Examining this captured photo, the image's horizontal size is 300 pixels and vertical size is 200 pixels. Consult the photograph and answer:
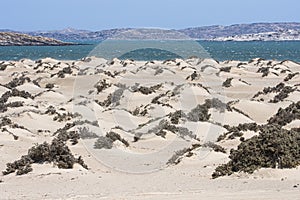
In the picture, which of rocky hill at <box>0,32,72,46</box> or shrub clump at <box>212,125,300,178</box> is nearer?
shrub clump at <box>212,125,300,178</box>

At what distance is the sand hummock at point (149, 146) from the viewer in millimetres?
10539

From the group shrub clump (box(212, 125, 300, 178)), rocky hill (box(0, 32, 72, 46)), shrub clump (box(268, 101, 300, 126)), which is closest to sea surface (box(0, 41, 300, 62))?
shrub clump (box(268, 101, 300, 126))

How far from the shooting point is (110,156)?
49.1 feet

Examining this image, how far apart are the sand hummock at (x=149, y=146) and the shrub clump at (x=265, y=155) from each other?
22mm

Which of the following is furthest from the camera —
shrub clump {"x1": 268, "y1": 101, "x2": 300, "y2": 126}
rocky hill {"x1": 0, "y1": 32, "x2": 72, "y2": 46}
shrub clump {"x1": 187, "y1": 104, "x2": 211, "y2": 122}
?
rocky hill {"x1": 0, "y1": 32, "x2": 72, "y2": 46}

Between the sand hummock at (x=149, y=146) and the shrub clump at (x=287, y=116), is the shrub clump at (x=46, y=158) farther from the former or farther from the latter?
the shrub clump at (x=287, y=116)

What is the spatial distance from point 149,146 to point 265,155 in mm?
5538

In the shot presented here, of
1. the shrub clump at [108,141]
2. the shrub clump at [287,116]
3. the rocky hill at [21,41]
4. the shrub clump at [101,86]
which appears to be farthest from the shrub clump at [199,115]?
the rocky hill at [21,41]

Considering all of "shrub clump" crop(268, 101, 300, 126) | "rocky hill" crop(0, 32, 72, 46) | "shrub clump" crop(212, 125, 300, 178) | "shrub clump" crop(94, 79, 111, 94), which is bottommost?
"rocky hill" crop(0, 32, 72, 46)

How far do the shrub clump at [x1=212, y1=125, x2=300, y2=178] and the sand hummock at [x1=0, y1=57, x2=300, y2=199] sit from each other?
2cm

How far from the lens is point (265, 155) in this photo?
1151cm

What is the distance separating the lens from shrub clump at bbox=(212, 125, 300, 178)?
11.3m

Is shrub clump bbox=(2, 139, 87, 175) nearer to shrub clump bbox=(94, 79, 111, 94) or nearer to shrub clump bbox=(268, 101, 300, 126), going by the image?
shrub clump bbox=(268, 101, 300, 126)

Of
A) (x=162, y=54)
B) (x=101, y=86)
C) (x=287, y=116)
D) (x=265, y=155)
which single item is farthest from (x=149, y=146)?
(x=162, y=54)
